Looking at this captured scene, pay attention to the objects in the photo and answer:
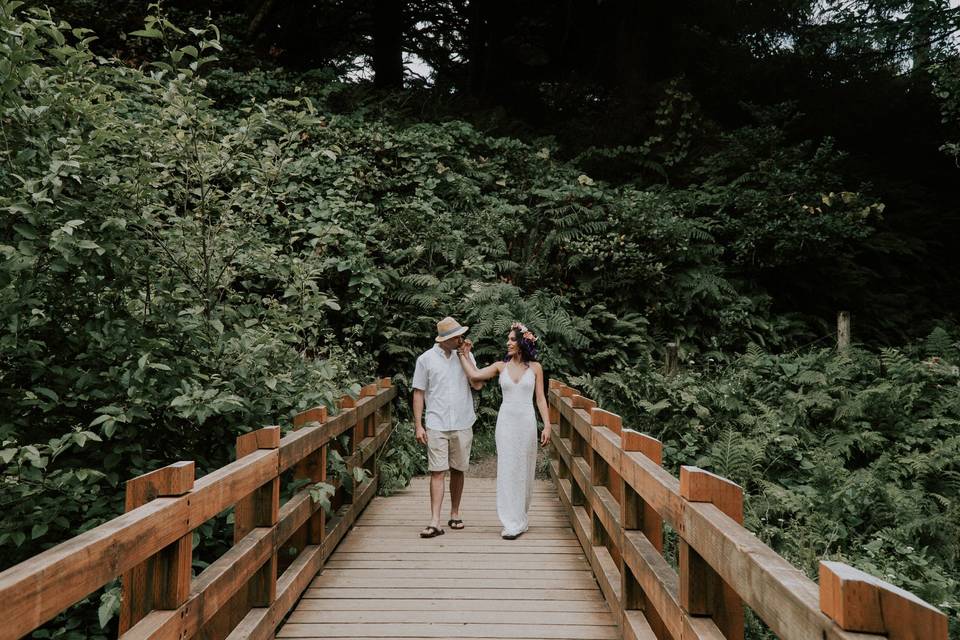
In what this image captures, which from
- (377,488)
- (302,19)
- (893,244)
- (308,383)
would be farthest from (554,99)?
(308,383)

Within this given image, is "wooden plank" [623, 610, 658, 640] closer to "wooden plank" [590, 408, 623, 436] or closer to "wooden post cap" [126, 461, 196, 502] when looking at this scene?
"wooden plank" [590, 408, 623, 436]

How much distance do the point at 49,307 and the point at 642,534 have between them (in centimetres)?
373

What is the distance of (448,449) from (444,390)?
59 cm

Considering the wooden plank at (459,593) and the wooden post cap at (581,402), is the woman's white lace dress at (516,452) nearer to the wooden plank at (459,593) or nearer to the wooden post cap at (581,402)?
the wooden post cap at (581,402)

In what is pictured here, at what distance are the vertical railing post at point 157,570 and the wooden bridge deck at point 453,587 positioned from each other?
1.71 metres

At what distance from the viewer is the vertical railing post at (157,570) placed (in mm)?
2416

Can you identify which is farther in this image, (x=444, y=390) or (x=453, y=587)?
(x=444, y=390)

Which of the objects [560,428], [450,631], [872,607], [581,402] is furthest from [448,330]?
[872,607]

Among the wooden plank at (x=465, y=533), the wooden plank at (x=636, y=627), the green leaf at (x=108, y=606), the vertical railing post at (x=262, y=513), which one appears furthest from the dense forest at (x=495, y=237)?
the wooden plank at (x=636, y=627)

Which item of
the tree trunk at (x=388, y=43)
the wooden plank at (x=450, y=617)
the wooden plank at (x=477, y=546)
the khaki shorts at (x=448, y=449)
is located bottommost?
the wooden plank at (x=477, y=546)

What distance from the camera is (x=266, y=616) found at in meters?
3.68

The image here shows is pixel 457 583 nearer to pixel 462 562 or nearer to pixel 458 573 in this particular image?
pixel 458 573

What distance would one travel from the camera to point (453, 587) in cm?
482

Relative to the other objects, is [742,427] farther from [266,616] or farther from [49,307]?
[49,307]
